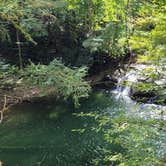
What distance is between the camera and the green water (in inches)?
368

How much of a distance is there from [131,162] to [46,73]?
511 cm

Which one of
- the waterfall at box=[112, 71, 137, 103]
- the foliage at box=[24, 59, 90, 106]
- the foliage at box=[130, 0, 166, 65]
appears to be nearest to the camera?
the foliage at box=[130, 0, 166, 65]

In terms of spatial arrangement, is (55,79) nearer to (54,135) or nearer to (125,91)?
(54,135)

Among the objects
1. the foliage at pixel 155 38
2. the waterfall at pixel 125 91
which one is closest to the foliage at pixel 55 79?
the foliage at pixel 155 38

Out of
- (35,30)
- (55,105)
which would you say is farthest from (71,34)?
(55,105)

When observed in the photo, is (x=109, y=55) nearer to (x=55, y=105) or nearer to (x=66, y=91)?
(x=55, y=105)

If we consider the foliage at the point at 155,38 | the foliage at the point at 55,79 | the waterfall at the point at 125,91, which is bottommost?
the waterfall at the point at 125,91

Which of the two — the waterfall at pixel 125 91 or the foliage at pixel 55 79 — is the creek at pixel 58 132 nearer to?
the waterfall at pixel 125 91

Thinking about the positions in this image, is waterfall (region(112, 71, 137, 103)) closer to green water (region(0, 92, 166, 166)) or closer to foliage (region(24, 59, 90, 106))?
green water (region(0, 92, 166, 166))

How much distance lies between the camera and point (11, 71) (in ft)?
31.4

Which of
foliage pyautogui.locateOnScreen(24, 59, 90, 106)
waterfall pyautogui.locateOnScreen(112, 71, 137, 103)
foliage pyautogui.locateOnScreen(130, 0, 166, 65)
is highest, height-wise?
foliage pyautogui.locateOnScreen(130, 0, 166, 65)

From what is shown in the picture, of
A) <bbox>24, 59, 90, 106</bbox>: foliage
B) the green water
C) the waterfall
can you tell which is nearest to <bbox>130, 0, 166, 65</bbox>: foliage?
the green water

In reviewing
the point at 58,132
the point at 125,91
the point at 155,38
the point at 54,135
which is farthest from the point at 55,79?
the point at 125,91

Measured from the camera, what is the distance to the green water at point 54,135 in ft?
30.6
